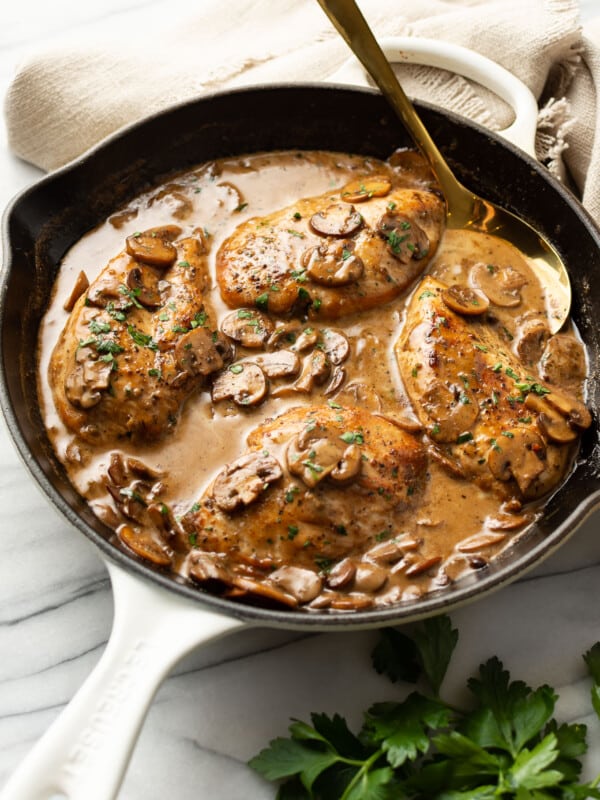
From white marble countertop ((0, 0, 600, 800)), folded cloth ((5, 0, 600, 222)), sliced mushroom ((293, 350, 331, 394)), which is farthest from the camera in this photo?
folded cloth ((5, 0, 600, 222))

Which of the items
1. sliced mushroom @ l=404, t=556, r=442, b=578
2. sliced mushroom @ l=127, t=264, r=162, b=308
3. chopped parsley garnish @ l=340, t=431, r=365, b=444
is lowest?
sliced mushroom @ l=404, t=556, r=442, b=578

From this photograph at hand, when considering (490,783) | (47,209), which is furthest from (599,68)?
(490,783)

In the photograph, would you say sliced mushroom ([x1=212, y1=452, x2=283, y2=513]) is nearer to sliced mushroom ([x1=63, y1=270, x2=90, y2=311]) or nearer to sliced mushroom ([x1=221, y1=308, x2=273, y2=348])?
sliced mushroom ([x1=221, y1=308, x2=273, y2=348])

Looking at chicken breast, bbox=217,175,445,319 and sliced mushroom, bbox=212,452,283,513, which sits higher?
chicken breast, bbox=217,175,445,319

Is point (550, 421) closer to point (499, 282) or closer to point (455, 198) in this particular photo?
point (499, 282)

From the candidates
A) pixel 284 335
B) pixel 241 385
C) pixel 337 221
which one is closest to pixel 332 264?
pixel 337 221

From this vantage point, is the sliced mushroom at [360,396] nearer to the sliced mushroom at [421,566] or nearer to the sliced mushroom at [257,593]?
the sliced mushroom at [421,566]

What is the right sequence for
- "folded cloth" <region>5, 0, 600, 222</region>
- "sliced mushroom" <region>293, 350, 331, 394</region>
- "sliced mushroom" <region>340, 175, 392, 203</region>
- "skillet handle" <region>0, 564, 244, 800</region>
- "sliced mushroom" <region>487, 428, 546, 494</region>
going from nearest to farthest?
"skillet handle" <region>0, 564, 244, 800</region> < "sliced mushroom" <region>487, 428, 546, 494</region> < "sliced mushroom" <region>293, 350, 331, 394</region> < "sliced mushroom" <region>340, 175, 392, 203</region> < "folded cloth" <region>5, 0, 600, 222</region>

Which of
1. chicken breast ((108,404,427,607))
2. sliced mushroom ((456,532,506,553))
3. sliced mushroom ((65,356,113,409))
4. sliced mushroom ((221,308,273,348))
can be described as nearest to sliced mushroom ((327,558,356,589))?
chicken breast ((108,404,427,607))
